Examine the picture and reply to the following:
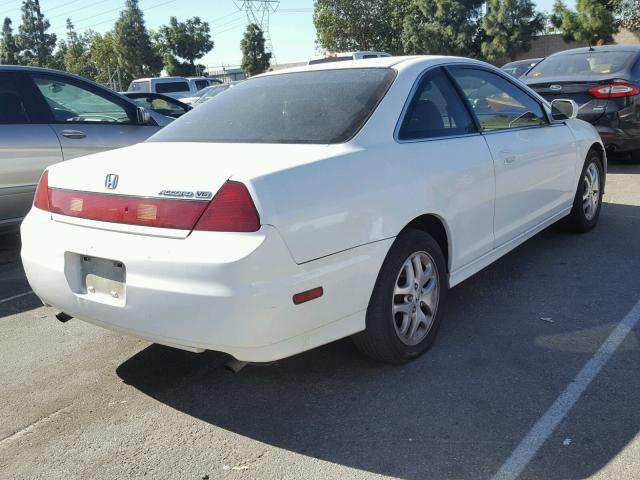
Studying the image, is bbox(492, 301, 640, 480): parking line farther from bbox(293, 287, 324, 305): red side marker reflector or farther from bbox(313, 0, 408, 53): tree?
bbox(313, 0, 408, 53): tree

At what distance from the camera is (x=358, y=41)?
165 ft

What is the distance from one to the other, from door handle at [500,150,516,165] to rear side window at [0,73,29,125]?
168 inches

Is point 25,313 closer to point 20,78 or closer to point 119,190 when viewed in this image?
point 119,190

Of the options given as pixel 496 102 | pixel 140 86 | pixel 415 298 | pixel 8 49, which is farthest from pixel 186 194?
pixel 8 49

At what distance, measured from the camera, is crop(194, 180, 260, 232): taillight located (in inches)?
104

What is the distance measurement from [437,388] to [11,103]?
4745 millimetres

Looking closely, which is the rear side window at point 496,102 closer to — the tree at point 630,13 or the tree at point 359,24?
the tree at point 630,13

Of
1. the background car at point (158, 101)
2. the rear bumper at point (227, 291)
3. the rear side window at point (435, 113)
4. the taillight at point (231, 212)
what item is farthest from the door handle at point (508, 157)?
the background car at point (158, 101)

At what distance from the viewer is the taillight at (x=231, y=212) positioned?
263cm

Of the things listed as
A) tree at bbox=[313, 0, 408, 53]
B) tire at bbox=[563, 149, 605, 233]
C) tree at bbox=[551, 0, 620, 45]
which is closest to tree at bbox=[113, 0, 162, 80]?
tree at bbox=[313, 0, 408, 53]

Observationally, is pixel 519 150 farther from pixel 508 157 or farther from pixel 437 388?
pixel 437 388

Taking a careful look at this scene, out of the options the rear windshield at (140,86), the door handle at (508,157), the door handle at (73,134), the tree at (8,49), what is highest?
the tree at (8,49)

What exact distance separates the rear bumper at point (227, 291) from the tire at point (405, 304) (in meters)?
0.13

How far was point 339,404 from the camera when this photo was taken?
10.2 ft
